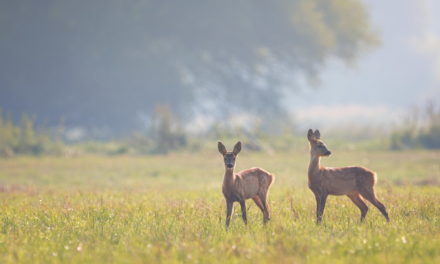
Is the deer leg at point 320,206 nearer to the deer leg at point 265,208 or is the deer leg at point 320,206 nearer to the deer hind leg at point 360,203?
the deer hind leg at point 360,203

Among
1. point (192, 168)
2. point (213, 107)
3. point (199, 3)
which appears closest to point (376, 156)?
point (192, 168)

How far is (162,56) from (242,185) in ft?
121

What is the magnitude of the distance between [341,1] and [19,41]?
22.6 metres

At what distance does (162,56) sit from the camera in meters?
45.3

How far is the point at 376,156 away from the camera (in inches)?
989

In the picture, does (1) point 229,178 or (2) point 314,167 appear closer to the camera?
(1) point 229,178

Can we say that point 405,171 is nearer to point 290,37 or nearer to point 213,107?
point 290,37

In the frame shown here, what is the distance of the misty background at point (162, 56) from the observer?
42406mm

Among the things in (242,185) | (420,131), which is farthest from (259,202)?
(420,131)

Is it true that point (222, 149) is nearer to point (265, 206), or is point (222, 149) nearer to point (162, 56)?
point (265, 206)

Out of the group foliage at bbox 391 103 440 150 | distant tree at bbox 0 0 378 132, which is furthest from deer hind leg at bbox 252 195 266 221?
distant tree at bbox 0 0 378 132

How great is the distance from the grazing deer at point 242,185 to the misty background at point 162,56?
2941 centimetres

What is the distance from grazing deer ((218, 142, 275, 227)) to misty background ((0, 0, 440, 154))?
29415 millimetres

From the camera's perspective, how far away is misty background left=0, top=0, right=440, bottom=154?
42.4 m
